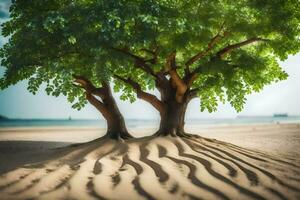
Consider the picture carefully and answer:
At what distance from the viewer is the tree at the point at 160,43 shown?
25.6 ft

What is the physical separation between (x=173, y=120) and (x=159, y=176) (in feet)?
Answer: 17.2

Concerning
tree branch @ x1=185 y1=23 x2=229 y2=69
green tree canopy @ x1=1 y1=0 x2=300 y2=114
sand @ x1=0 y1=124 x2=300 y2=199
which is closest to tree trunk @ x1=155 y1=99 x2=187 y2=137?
green tree canopy @ x1=1 y1=0 x2=300 y2=114

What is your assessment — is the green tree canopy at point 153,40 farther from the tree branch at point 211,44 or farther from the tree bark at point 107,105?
the tree bark at point 107,105

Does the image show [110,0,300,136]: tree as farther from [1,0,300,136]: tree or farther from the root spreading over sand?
the root spreading over sand

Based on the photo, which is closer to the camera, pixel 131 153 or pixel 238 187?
pixel 238 187

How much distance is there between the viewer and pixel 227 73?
9.95 meters

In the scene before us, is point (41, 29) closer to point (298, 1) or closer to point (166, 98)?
point (166, 98)

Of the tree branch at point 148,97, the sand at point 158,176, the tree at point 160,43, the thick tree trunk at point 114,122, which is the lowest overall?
the sand at point 158,176

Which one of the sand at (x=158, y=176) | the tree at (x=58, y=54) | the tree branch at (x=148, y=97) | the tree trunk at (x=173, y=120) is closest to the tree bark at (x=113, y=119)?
the tree at (x=58, y=54)

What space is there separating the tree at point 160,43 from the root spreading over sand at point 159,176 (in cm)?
244

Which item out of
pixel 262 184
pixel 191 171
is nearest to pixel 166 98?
pixel 191 171

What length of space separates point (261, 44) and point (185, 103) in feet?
11.3

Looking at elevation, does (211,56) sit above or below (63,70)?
above

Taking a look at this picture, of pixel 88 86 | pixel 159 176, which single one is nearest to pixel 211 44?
pixel 88 86
